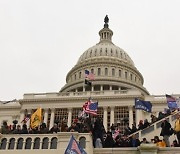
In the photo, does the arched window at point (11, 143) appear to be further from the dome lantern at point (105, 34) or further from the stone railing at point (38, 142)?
the dome lantern at point (105, 34)

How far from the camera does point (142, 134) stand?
2892cm

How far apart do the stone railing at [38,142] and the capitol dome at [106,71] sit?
62.2 meters

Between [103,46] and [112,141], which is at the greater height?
[103,46]

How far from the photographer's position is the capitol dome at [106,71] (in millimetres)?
95500

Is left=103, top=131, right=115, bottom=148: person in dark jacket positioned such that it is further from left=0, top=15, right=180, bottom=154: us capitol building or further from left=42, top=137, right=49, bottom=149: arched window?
left=0, top=15, right=180, bottom=154: us capitol building

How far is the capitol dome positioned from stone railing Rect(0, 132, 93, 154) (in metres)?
62.2

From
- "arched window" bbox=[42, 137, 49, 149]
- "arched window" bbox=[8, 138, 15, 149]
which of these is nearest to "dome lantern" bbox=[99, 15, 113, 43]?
"arched window" bbox=[8, 138, 15, 149]

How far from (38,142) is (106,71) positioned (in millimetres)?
74445

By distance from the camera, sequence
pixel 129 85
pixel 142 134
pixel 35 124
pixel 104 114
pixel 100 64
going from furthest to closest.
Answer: pixel 100 64, pixel 129 85, pixel 104 114, pixel 35 124, pixel 142 134

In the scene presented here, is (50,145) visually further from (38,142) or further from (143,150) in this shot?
(143,150)

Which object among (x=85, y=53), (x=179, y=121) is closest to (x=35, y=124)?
(x=179, y=121)

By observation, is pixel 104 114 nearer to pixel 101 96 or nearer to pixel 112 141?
pixel 101 96

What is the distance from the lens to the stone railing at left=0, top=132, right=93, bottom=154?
2625 centimetres

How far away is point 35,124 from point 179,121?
13.3 meters
